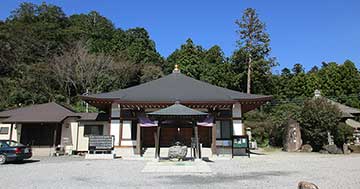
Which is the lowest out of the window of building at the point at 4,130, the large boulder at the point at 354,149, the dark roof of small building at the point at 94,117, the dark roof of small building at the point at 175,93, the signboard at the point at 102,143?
the large boulder at the point at 354,149

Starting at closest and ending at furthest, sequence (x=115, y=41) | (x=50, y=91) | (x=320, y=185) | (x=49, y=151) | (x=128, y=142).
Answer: (x=320, y=185), (x=128, y=142), (x=49, y=151), (x=50, y=91), (x=115, y=41)

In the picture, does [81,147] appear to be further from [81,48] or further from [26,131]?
[81,48]

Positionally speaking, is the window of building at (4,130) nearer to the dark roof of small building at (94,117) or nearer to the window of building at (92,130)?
the dark roof of small building at (94,117)

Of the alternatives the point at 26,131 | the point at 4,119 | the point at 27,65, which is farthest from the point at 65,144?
the point at 27,65

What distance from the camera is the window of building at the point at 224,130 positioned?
1839 cm

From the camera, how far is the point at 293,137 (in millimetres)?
22953

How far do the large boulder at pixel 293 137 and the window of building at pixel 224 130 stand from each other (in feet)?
24.5

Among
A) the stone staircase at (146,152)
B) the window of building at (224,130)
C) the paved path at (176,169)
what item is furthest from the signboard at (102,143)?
the window of building at (224,130)

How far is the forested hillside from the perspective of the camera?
32562mm

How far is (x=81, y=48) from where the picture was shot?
34094mm

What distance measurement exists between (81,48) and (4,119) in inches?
591

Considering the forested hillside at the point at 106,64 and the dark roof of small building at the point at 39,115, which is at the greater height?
the forested hillside at the point at 106,64

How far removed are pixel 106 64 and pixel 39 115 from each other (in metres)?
14.0

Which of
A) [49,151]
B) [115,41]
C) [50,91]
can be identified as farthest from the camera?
[115,41]
